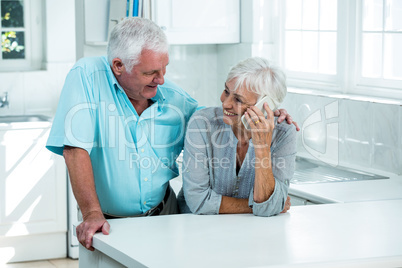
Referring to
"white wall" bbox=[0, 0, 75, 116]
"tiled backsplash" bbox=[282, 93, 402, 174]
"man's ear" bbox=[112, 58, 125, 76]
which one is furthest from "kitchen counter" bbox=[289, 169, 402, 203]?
"white wall" bbox=[0, 0, 75, 116]

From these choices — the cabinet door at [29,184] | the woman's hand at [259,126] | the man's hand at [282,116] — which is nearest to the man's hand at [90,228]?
the woman's hand at [259,126]

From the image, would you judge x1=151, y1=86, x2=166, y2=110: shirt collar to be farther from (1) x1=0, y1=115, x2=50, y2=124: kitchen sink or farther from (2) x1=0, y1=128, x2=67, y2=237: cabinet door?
(1) x1=0, y1=115, x2=50, y2=124: kitchen sink

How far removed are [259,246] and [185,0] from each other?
274 cm

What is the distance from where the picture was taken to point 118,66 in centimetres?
238

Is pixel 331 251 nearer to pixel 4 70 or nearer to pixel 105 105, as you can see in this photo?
pixel 105 105

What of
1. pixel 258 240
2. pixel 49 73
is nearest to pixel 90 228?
pixel 258 240

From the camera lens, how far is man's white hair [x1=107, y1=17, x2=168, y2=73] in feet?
7.59

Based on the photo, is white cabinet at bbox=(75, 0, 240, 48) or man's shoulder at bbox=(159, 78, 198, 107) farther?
white cabinet at bbox=(75, 0, 240, 48)

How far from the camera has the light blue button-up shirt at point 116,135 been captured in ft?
7.70

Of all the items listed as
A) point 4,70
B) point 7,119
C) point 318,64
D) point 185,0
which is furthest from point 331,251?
point 4,70

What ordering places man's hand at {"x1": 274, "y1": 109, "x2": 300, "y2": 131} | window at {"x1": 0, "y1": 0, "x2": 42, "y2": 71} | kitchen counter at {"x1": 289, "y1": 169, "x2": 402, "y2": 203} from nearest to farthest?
1. man's hand at {"x1": 274, "y1": 109, "x2": 300, "y2": 131}
2. kitchen counter at {"x1": 289, "y1": 169, "x2": 402, "y2": 203}
3. window at {"x1": 0, "y1": 0, "x2": 42, "y2": 71}

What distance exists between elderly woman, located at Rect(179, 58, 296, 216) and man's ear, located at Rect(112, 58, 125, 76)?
0.31 metres

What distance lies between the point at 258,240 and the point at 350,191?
3.26 feet

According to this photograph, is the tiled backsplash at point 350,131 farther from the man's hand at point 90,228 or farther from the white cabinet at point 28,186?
the man's hand at point 90,228
